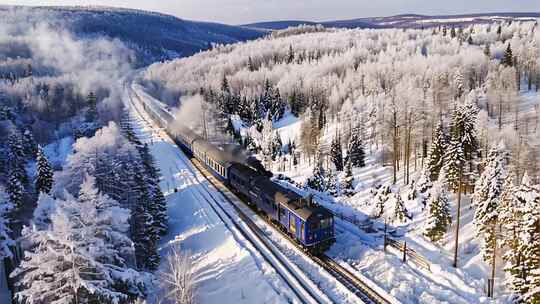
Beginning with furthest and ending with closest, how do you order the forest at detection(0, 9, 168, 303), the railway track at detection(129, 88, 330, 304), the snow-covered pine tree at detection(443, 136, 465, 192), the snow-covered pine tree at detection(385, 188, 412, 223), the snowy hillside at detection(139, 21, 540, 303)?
the snow-covered pine tree at detection(443, 136, 465, 192) → the snow-covered pine tree at detection(385, 188, 412, 223) → the snowy hillside at detection(139, 21, 540, 303) → the railway track at detection(129, 88, 330, 304) → the forest at detection(0, 9, 168, 303)

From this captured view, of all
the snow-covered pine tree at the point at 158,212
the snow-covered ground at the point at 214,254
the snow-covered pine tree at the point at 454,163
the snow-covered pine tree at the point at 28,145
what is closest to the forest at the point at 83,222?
the snow-covered pine tree at the point at 158,212

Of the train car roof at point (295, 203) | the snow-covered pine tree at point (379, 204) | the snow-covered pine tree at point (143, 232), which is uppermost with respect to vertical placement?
the train car roof at point (295, 203)

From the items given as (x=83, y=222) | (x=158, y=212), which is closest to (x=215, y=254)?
(x=158, y=212)

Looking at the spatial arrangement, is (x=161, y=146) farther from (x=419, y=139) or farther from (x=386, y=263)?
(x=386, y=263)

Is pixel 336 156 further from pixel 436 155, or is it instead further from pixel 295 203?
pixel 295 203

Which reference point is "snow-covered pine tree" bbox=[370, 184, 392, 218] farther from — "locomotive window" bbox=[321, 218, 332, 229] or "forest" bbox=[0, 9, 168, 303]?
"forest" bbox=[0, 9, 168, 303]

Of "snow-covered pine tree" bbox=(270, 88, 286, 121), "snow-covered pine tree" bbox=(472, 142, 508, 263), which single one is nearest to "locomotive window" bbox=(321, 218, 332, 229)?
"snow-covered pine tree" bbox=(472, 142, 508, 263)

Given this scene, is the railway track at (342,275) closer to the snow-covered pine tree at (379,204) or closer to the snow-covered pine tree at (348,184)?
the snow-covered pine tree at (379,204)
